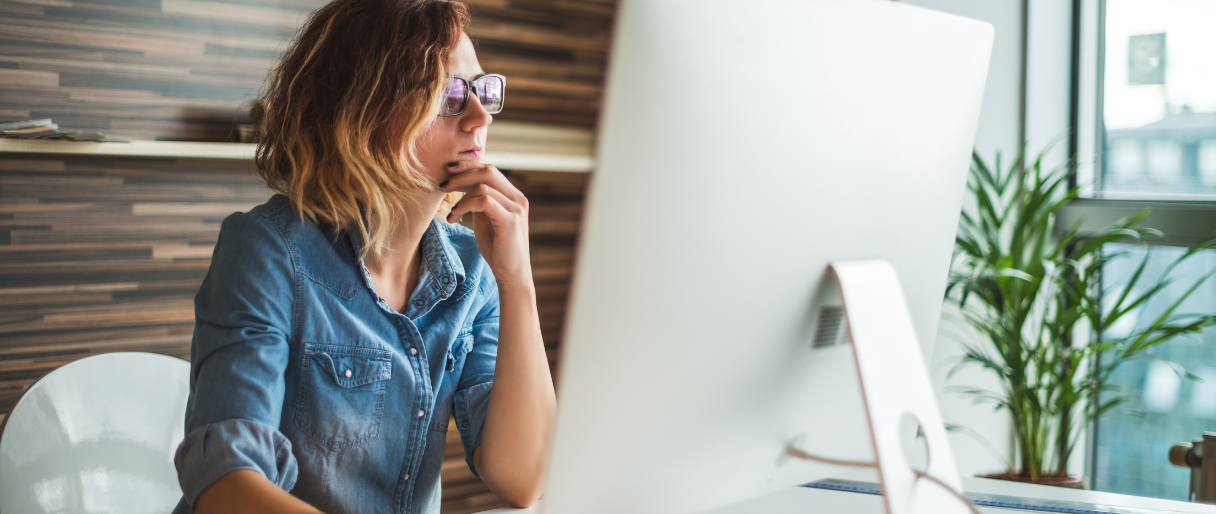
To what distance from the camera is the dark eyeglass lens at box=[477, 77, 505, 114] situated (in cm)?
114

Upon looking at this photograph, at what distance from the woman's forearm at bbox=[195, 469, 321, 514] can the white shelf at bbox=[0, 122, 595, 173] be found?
124 cm

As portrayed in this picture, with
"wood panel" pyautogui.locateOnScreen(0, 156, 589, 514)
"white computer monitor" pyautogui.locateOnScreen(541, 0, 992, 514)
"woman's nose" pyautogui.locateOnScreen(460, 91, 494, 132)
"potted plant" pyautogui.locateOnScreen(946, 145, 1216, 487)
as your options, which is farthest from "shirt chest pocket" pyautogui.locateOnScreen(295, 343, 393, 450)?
"potted plant" pyautogui.locateOnScreen(946, 145, 1216, 487)

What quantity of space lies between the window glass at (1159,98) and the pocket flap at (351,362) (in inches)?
92.8

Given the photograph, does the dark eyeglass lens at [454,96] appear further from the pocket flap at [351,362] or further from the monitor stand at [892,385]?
the monitor stand at [892,385]

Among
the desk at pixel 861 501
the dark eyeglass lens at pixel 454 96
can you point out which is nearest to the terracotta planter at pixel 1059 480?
the desk at pixel 861 501

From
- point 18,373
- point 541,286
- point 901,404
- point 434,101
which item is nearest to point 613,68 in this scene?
point 901,404

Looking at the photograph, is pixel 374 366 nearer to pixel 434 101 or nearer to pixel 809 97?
pixel 434 101

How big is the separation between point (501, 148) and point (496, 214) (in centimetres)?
148

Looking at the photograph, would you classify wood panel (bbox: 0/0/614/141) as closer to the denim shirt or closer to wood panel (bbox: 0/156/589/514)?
wood panel (bbox: 0/156/589/514)

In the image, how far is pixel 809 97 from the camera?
2.06 feet

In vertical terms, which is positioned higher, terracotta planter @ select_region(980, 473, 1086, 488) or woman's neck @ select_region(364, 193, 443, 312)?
woman's neck @ select_region(364, 193, 443, 312)

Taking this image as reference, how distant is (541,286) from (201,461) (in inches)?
77.2

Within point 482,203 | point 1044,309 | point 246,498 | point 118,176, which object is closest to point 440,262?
point 482,203

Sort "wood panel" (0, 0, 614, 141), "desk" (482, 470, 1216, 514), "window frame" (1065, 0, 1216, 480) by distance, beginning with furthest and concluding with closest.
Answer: "window frame" (1065, 0, 1216, 480), "wood panel" (0, 0, 614, 141), "desk" (482, 470, 1216, 514)
